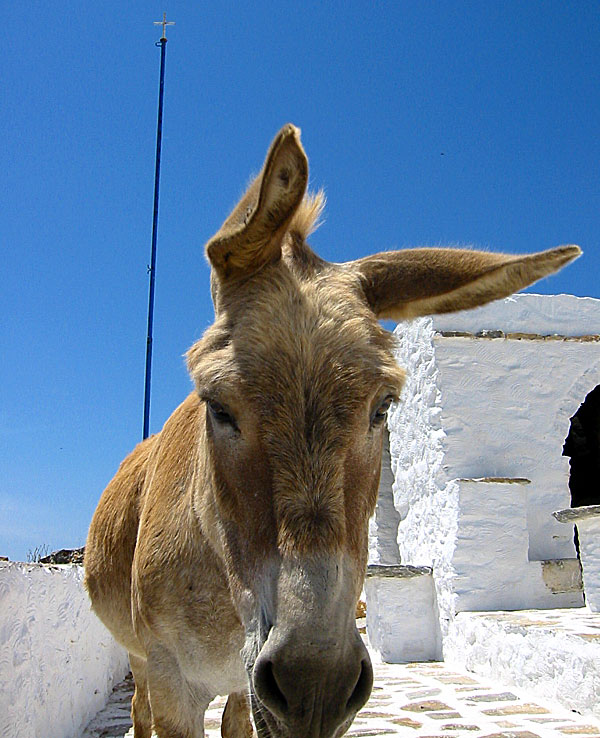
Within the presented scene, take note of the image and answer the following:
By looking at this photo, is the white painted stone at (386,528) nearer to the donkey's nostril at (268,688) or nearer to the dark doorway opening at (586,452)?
the dark doorway opening at (586,452)

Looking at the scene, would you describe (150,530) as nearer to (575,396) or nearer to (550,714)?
(550,714)

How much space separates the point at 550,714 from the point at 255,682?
440 cm

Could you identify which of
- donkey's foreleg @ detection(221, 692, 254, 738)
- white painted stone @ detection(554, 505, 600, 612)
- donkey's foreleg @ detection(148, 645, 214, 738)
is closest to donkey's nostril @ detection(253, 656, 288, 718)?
donkey's foreleg @ detection(148, 645, 214, 738)

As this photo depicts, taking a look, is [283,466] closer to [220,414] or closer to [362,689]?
[220,414]

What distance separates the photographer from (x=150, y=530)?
2.71m

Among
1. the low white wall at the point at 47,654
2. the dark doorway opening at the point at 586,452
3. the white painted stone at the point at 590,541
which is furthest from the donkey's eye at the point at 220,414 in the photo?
the dark doorway opening at the point at 586,452

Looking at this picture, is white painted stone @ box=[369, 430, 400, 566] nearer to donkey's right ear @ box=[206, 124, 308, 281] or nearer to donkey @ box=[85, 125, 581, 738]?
donkey @ box=[85, 125, 581, 738]

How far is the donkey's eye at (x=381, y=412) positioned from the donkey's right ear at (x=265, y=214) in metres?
0.55

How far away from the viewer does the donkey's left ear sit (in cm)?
212

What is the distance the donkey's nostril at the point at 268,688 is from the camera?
1.45 meters

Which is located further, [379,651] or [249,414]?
[379,651]

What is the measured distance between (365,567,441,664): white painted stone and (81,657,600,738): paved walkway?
3.05 feet

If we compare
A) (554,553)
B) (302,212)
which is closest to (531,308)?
(554,553)

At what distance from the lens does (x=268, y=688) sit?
1458 mm
